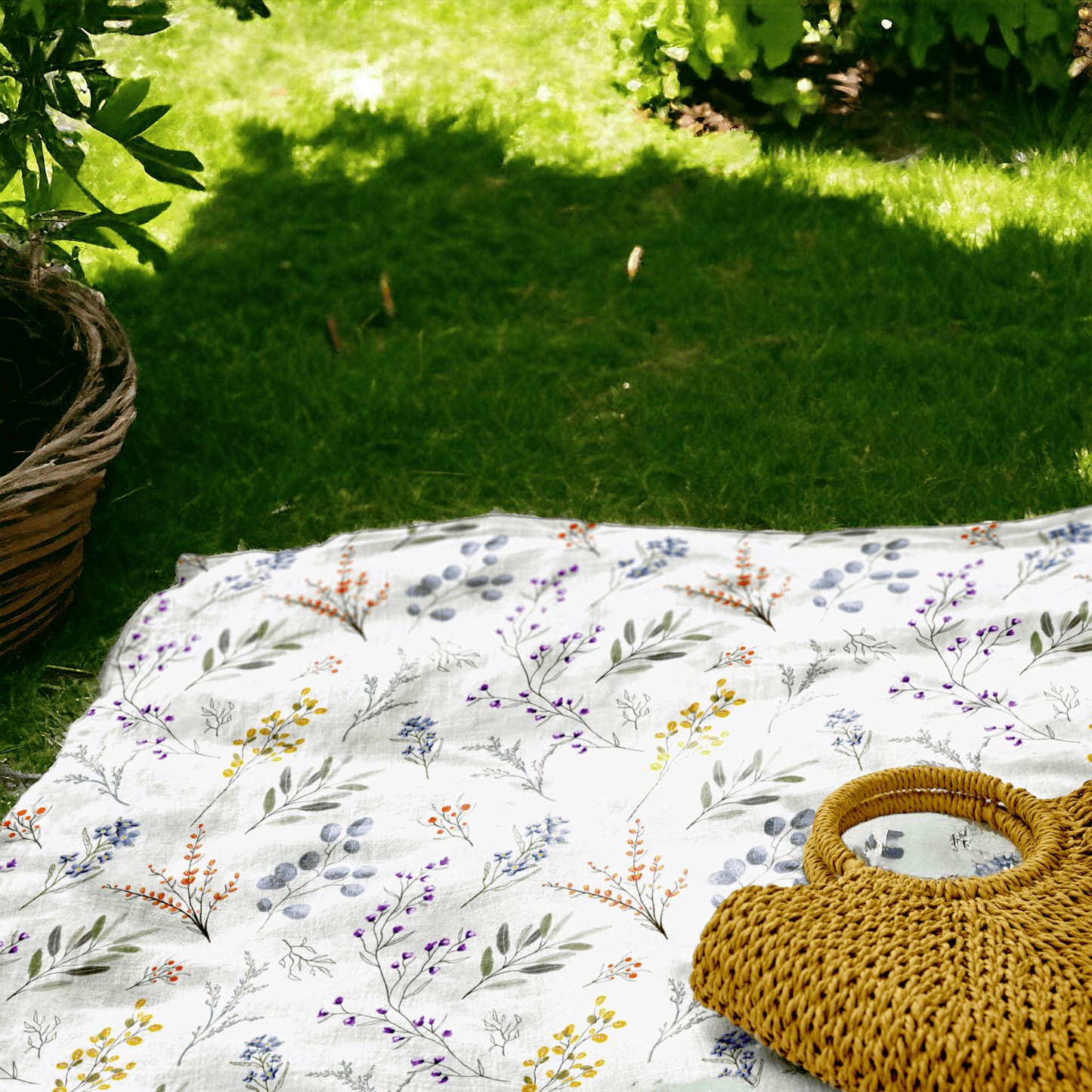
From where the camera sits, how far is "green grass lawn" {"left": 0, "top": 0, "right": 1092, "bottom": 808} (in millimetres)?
2920

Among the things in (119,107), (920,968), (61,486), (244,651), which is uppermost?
(119,107)

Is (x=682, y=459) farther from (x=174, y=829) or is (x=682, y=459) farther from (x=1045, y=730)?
(x=174, y=829)

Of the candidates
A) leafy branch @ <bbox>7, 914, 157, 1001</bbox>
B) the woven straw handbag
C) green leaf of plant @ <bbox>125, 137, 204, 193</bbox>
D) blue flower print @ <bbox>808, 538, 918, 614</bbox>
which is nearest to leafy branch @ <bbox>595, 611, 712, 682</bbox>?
blue flower print @ <bbox>808, 538, 918, 614</bbox>

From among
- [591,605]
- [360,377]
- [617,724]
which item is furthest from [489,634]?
[360,377]

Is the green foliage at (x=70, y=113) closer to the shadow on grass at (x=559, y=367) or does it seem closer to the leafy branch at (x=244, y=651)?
the shadow on grass at (x=559, y=367)

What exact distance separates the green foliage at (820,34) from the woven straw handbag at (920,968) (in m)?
3.41

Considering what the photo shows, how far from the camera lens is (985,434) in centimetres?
295

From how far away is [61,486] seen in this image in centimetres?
238

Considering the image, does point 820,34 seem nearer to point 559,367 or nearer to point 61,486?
point 559,367

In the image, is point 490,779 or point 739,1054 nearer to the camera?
point 739,1054

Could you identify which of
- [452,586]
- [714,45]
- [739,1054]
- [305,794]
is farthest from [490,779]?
[714,45]

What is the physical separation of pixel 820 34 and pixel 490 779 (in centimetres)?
A: 359

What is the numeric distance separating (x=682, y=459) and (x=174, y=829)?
5.67ft

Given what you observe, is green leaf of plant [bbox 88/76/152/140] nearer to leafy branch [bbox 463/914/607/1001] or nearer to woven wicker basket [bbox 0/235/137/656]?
woven wicker basket [bbox 0/235/137/656]
